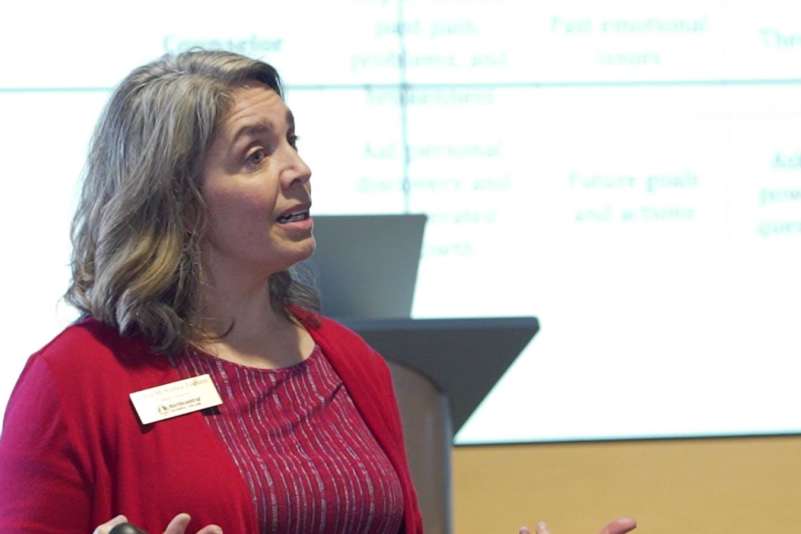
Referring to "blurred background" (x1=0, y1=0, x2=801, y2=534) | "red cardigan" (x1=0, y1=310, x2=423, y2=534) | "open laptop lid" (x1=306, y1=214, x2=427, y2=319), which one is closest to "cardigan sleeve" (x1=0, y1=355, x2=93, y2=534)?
"red cardigan" (x1=0, y1=310, x2=423, y2=534)

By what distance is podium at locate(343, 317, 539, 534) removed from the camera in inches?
86.7

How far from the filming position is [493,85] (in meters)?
4.04

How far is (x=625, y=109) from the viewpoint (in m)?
4.11

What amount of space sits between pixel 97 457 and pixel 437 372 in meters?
0.84

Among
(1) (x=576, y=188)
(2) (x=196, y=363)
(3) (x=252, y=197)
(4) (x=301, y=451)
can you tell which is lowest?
(1) (x=576, y=188)

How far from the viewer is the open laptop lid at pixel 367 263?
227 centimetres

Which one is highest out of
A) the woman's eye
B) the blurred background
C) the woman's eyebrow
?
the woman's eyebrow

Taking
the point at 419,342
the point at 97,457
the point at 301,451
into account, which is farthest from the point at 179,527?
the point at 419,342

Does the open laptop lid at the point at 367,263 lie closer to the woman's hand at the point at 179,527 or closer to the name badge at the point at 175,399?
the name badge at the point at 175,399

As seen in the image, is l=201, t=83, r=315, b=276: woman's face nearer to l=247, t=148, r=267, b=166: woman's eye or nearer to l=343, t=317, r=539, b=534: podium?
l=247, t=148, r=267, b=166: woman's eye

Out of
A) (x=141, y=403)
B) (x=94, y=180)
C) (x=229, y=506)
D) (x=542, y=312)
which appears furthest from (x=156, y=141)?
(x=542, y=312)

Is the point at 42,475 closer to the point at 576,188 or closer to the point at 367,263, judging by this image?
the point at 367,263

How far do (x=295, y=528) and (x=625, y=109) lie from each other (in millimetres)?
2755

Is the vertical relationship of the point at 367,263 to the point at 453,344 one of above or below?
above
